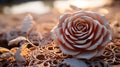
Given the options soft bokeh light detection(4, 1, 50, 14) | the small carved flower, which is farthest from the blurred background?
the small carved flower

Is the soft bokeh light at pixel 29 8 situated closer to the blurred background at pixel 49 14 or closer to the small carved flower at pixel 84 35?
the blurred background at pixel 49 14

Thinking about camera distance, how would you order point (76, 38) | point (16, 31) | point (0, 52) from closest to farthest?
point (76, 38)
point (0, 52)
point (16, 31)

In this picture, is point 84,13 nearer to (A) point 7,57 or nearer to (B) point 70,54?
(B) point 70,54

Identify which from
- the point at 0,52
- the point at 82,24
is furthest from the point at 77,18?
the point at 0,52

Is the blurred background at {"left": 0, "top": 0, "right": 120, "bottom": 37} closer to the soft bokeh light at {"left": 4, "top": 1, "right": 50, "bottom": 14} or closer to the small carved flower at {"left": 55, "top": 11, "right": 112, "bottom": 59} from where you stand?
the soft bokeh light at {"left": 4, "top": 1, "right": 50, "bottom": 14}

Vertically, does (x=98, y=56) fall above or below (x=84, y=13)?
below

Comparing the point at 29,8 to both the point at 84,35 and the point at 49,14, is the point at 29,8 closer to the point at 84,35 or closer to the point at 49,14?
the point at 49,14

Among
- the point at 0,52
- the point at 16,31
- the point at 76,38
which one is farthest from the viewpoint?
the point at 16,31

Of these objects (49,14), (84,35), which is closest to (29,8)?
(49,14)
